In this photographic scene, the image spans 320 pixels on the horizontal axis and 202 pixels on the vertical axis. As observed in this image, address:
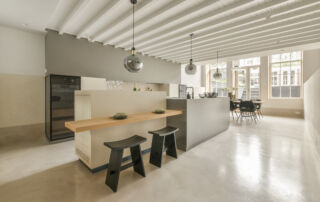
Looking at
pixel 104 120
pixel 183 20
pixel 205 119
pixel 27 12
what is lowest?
pixel 205 119

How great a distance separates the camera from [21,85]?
3824 mm

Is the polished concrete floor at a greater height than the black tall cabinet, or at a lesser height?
lesser

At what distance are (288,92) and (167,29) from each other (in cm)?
783

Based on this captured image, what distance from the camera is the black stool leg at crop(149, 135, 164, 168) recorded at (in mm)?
2566

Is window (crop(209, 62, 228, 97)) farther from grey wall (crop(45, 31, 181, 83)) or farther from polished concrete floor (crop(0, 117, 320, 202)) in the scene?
polished concrete floor (crop(0, 117, 320, 202))

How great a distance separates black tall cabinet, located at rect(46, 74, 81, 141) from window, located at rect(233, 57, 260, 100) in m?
9.03

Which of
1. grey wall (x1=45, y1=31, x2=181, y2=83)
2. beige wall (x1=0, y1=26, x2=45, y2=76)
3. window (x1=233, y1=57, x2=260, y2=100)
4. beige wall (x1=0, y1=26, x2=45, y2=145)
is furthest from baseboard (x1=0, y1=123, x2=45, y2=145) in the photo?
window (x1=233, y1=57, x2=260, y2=100)

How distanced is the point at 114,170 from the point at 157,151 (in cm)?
86

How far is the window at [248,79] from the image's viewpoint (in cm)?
861

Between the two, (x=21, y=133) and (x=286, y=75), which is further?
(x=286, y=75)

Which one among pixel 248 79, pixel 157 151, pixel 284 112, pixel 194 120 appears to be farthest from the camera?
pixel 248 79

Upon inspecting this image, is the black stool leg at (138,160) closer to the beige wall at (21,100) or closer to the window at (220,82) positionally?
the beige wall at (21,100)

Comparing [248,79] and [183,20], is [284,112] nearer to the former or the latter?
[248,79]

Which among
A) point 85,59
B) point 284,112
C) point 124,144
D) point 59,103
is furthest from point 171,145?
point 284,112
